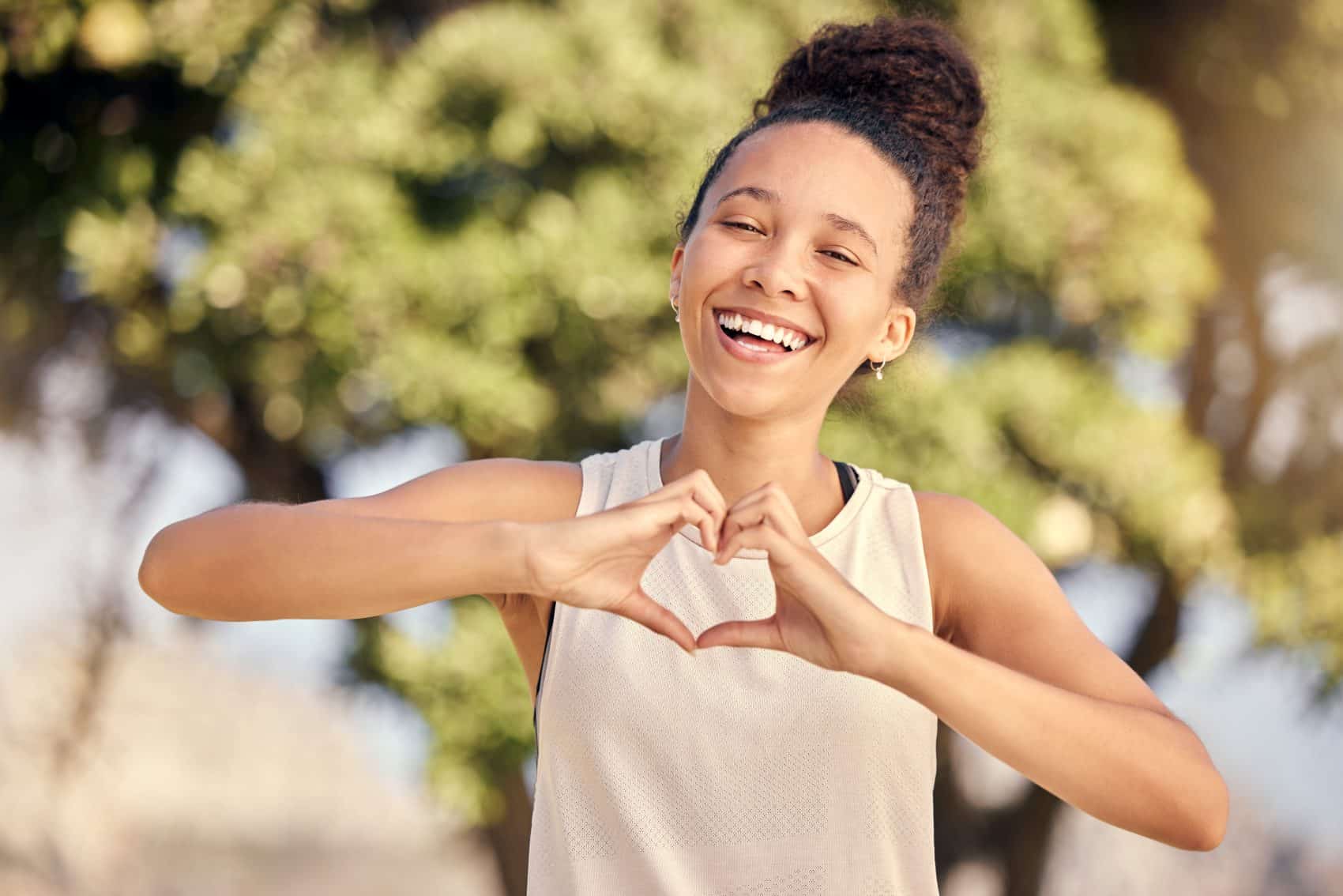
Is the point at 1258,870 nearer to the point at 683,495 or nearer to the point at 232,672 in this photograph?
the point at 232,672

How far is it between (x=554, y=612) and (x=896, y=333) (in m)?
0.48

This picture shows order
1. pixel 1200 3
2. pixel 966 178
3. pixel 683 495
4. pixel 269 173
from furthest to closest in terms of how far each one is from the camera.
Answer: pixel 1200 3
pixel 269 173
pixel 966 178
pixel 683 495

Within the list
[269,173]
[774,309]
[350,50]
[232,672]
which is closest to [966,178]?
[774,309]

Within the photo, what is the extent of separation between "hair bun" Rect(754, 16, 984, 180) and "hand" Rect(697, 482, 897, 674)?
540 millimetres

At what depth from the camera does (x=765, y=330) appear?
4.44 ft

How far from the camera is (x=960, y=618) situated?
56.5 inches

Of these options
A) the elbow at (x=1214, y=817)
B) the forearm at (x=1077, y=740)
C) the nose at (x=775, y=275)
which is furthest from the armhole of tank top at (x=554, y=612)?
the elbow at (x=1214, y=817)

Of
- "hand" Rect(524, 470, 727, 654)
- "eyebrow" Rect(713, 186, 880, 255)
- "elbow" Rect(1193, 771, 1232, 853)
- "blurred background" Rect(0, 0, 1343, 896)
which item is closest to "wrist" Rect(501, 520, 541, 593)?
"hand" Rect(524, 470, 727, 654)

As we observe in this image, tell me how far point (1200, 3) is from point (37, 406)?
3739mm

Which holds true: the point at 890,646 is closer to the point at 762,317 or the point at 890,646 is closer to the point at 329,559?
the point at 762,317

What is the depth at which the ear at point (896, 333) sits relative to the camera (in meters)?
1.50

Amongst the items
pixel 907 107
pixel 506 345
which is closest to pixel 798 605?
pixel 907 107

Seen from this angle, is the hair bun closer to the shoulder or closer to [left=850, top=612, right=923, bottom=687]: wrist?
the shoulder

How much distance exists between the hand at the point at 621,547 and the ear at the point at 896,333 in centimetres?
38
